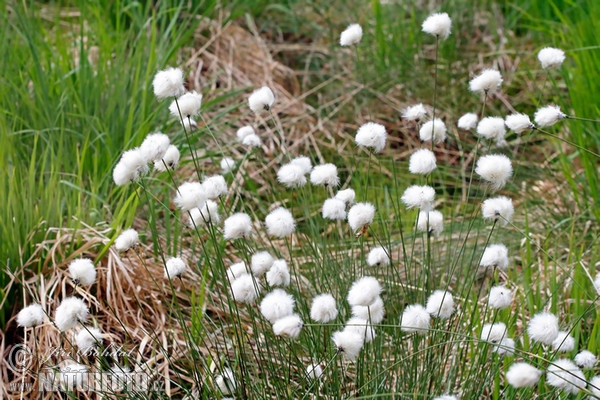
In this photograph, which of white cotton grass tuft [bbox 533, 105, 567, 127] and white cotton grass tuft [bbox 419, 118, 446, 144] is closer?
white cotton grass tuft [bbox 533, 105, 567, 127]

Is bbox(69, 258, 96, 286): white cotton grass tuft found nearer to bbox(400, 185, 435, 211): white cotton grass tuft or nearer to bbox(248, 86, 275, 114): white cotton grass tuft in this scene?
bbox(248, 86, 275, 114): white cotton grass tuft

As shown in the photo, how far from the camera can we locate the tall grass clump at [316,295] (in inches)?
58.5

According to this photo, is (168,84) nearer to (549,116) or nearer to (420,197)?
(420,197)

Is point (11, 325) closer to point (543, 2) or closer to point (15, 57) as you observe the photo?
point (15, 57)

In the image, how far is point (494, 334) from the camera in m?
1.54

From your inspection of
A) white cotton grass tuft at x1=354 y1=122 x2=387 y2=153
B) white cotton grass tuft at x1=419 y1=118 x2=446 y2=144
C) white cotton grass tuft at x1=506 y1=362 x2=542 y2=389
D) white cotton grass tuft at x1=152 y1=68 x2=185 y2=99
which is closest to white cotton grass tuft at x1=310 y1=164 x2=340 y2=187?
white cotton grass tuft at x1=354 y1=122 x2=387 y2=153

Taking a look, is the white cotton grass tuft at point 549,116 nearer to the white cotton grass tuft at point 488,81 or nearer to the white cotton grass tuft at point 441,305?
the white cotton grass tuft at point 488,81

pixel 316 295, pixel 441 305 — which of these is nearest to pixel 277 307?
pixel 441 305

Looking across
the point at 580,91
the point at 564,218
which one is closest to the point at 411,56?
the point at 580,91

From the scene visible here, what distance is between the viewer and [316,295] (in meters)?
1.85

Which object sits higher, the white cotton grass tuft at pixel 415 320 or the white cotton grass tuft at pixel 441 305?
the white cotton grass tuft at pixel 441 305

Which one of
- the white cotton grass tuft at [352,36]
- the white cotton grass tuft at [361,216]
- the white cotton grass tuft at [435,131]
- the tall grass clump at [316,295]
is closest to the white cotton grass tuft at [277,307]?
the tall grass clump at [316,295]

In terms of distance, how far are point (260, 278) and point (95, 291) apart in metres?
0.73

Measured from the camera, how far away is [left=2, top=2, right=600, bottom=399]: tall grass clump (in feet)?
4.88
